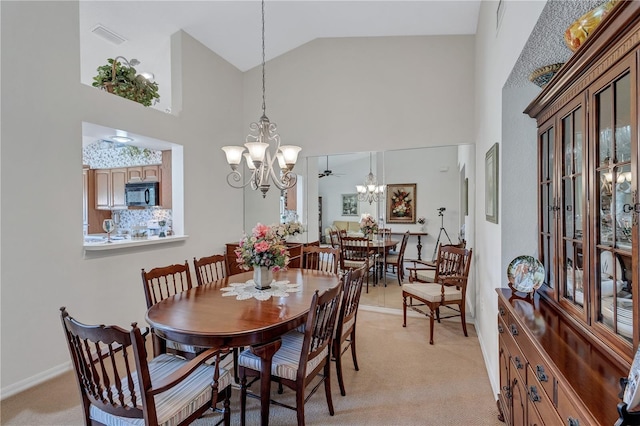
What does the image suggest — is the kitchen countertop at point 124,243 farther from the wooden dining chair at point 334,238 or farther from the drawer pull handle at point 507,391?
the drawer pull handle at point 507,391

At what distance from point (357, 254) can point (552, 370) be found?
3.57m

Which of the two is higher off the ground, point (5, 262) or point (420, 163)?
point (420, 163)

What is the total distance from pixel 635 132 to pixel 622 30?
1.13ft

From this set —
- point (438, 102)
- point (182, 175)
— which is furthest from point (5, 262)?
point (438, 102)

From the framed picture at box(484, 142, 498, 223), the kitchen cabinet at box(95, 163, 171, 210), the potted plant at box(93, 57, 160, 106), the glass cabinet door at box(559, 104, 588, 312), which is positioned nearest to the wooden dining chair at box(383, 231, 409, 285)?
the framed picture at box(484, 142, 498, 223)

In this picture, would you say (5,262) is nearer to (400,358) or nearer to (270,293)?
(270,293)

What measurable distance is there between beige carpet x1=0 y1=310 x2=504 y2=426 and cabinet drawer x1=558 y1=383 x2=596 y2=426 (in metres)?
1.28

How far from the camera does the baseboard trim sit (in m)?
2.42

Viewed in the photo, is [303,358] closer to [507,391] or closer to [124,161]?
[507,391]

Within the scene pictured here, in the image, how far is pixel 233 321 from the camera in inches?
72.7

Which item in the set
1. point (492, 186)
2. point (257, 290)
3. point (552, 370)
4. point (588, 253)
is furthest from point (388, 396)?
point (492, 186)

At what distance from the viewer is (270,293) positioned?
7.99 feet

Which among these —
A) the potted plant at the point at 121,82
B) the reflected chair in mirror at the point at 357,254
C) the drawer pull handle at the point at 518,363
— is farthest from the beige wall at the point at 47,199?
the drawer pull handle at the point at 518,363

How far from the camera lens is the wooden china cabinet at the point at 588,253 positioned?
1062 millimetres
